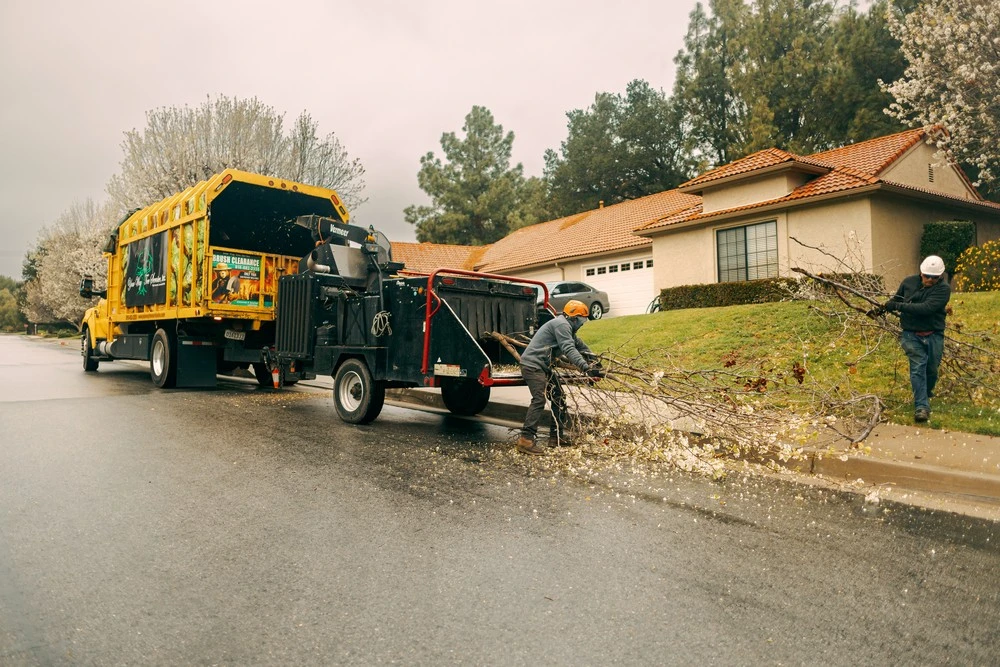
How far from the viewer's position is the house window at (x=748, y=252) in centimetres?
2109

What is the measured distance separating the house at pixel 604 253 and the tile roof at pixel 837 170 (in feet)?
8.11

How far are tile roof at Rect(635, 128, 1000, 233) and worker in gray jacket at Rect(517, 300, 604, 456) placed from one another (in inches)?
583

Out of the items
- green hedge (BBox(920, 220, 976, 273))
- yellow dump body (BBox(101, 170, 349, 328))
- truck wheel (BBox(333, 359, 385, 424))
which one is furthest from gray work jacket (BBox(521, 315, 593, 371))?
green hedge (BBox(920, 220, 976, 273))

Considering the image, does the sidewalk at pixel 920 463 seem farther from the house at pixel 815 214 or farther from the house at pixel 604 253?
the house at pixel 604 253

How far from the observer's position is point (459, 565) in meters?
3.96

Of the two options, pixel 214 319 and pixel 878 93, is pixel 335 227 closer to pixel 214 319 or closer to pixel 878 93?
pixel 214 319

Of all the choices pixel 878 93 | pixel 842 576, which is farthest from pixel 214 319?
pixel 878 93

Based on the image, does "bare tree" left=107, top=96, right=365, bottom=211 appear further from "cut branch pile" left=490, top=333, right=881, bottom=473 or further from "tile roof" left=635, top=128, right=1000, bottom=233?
"cut branch pile" left=490, top=333, right=881, bottom=473

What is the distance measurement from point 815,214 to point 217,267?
16100 mm

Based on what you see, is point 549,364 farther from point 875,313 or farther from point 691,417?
point 875,313

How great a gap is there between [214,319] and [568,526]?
932 cm

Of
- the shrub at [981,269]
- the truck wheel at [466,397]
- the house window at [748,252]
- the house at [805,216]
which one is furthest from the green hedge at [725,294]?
the truck wheel at [466,397]

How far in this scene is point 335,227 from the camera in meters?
10.9

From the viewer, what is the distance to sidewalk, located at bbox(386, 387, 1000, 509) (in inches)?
227
